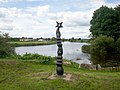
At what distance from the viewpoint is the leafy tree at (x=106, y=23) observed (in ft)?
207

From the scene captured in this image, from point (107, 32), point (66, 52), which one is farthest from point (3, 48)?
point (66, 52)

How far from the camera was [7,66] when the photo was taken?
21.4 m

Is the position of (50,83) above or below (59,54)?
below

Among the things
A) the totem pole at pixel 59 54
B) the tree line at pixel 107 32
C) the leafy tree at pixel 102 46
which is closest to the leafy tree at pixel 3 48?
the totem pole at pixel 59 54

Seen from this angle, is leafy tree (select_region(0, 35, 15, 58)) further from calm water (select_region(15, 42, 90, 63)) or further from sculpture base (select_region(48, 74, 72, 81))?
calm water (select_region(15, 42, 90, 63))

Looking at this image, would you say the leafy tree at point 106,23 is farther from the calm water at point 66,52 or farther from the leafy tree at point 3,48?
the leafy tree at point 3,48

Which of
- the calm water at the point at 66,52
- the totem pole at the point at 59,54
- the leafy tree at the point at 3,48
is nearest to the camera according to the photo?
the totem pole at the point at 59,54

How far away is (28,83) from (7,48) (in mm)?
17007

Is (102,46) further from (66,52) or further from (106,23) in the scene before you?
(66,52)

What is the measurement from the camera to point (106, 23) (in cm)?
6294

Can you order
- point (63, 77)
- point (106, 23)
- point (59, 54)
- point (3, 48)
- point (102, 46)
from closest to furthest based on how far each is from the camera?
point (63, 77)
point (59, 54)
point (3, 48)
point (102, 46)
point (106, 23)

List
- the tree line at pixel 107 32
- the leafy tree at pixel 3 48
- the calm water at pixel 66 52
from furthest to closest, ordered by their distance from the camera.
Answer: the tree line at pixel 107 32 < the calm water at pixel 66 52 < the leafy tree at pixel 3 48

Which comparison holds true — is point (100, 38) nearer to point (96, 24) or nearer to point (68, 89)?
point (96, 24)

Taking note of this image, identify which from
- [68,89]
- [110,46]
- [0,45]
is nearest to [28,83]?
[68,89]
